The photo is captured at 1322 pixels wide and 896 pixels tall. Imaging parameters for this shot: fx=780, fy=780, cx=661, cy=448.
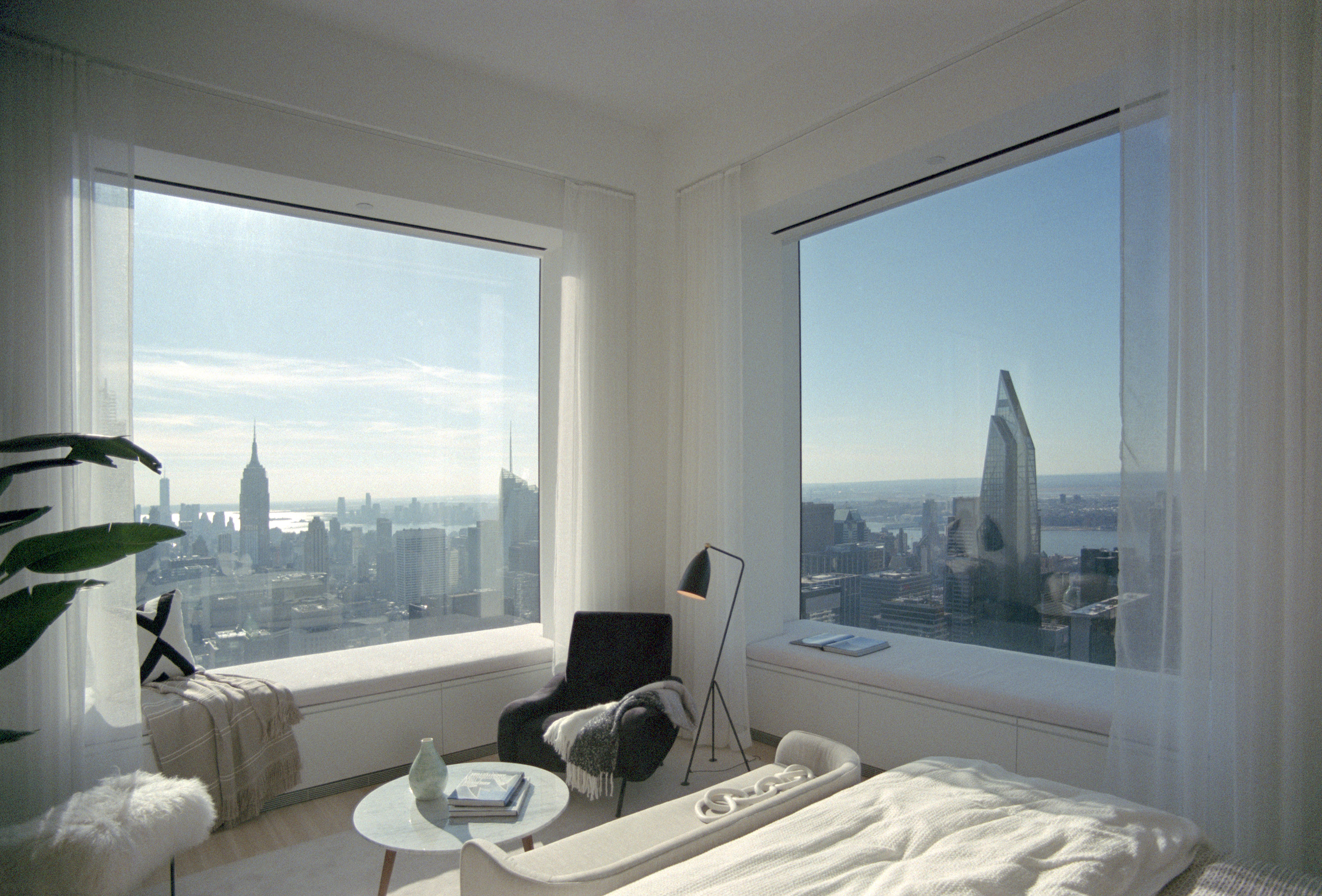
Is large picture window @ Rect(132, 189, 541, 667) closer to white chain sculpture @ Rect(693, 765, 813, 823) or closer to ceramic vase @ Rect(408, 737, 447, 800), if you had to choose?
ceramic vase @ Rect(408, 737, 447, 800)

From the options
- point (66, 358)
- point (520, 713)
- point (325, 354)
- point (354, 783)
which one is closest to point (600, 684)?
point (520, 713)

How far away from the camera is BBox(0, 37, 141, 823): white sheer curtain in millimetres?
2924

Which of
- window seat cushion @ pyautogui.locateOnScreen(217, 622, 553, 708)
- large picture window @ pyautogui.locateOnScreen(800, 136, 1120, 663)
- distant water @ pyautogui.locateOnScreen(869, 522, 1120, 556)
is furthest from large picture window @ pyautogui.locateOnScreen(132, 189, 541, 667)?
distant water @ pyautogui.locateOnScreen(869, 522, 1120, 556)

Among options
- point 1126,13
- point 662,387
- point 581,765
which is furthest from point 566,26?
point 581,765

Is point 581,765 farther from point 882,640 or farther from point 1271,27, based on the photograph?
point 1271,27

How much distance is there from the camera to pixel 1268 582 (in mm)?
2383

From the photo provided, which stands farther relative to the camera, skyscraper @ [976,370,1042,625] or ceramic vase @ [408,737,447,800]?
skyscraper @ [976,370,1042,625]

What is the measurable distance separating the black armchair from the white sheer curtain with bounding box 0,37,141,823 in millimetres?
1571

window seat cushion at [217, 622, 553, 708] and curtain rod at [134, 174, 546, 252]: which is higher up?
curtain rod at [134, 174, 546, 252]

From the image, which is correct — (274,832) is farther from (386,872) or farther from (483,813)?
(483,813)

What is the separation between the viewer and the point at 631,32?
12.7 feet

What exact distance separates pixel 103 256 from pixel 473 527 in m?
2.36

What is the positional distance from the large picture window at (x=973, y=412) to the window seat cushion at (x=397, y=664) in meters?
1.82

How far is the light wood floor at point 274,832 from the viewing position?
306 cm
